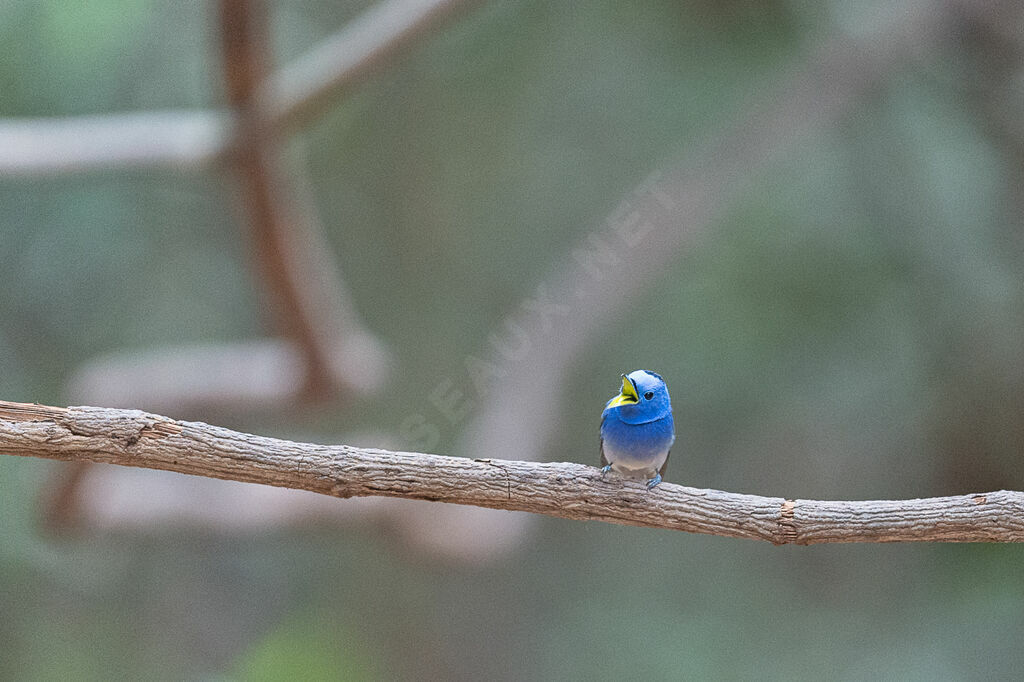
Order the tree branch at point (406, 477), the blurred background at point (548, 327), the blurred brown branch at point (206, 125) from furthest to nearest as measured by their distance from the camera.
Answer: the blurred background at point (548, 327)
the blurred brown branch at point (206, 125)
the tree branch at point (406, 477)

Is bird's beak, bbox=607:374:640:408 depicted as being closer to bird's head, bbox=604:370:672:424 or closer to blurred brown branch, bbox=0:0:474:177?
bird's head, bbox=604:370:672:424

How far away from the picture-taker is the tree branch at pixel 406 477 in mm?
938

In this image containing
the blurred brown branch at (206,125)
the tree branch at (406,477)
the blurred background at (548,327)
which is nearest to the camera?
the tree branch at (406,477)

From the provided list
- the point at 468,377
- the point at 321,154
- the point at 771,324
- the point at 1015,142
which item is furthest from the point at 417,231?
the point at 1015,142

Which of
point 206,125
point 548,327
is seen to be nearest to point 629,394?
point 206,125

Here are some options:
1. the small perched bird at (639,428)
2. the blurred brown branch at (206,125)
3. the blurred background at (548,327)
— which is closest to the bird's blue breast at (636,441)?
the small perched bird at (639,428)

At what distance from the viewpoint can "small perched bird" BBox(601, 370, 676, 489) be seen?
971mm

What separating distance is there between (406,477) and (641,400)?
23 cm

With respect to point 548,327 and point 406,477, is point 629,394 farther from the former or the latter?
point 548,327

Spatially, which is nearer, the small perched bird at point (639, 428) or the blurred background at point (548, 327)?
the small perched bird at point (639, 428)

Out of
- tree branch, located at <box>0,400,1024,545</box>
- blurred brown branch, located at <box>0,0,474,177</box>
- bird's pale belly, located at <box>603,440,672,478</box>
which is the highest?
blurred brown branch, located at <box>0,0,474,177</box>

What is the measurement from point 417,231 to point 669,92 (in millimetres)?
1115

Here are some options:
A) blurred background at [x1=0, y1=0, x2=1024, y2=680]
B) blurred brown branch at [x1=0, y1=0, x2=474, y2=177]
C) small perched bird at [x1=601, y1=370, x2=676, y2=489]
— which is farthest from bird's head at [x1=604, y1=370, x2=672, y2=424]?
blurred background at [x1=0, y1=0, x2=1024, y2=680]

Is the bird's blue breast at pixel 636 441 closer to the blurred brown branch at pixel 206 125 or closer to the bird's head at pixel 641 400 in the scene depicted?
the bird's head at pixel 641 400
